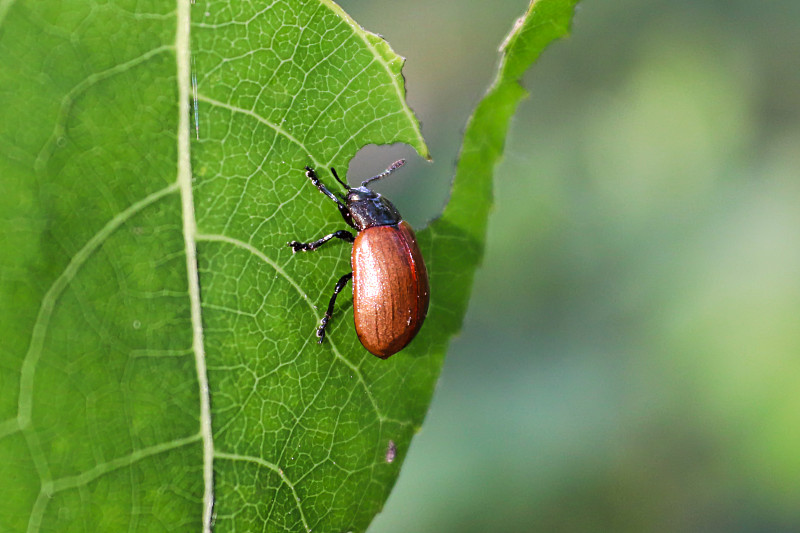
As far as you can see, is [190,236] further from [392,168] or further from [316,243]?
[392,168]

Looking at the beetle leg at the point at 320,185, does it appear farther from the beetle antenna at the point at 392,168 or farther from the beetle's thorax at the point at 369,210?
the beetle antenna at the point at 392,168

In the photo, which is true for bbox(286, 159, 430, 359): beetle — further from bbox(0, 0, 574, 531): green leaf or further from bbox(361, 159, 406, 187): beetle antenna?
bbox(0, 0, 574, 531): green leaf

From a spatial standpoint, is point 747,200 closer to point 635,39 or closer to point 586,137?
point 586,137

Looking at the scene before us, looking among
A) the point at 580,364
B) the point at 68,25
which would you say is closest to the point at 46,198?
the point at 68,25

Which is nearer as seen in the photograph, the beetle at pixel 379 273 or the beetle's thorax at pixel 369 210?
the beetle at pixel 379 273

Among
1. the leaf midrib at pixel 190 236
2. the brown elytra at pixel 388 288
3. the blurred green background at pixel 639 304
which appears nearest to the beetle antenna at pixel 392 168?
the brown elytra at pixel 388 288
